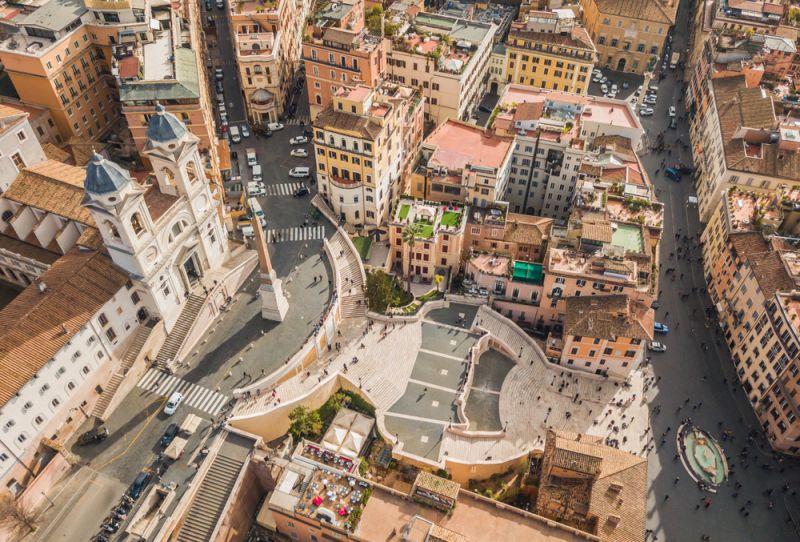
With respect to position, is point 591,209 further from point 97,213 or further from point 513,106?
point 97,213

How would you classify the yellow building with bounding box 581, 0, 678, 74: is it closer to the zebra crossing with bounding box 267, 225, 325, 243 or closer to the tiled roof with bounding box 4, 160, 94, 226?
the zebra crossing with bounding box 267, 225, 325, 243

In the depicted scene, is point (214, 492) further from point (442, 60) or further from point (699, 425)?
point (442, 60)

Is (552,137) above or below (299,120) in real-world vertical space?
above

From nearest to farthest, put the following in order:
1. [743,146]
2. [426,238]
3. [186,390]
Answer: [186,390] < [426,238] < [743,146]

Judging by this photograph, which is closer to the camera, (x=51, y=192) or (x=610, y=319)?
(x=51, y=192)

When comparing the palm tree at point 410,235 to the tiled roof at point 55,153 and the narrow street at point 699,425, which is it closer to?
the narrow street at point 699,425

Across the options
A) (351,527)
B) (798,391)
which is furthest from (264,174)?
(798,391)

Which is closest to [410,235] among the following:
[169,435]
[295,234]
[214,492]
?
[295,234]

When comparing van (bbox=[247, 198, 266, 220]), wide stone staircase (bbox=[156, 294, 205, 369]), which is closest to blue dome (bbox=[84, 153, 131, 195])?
wide stone staircase (bbox=[156, 294, 205, 369])
